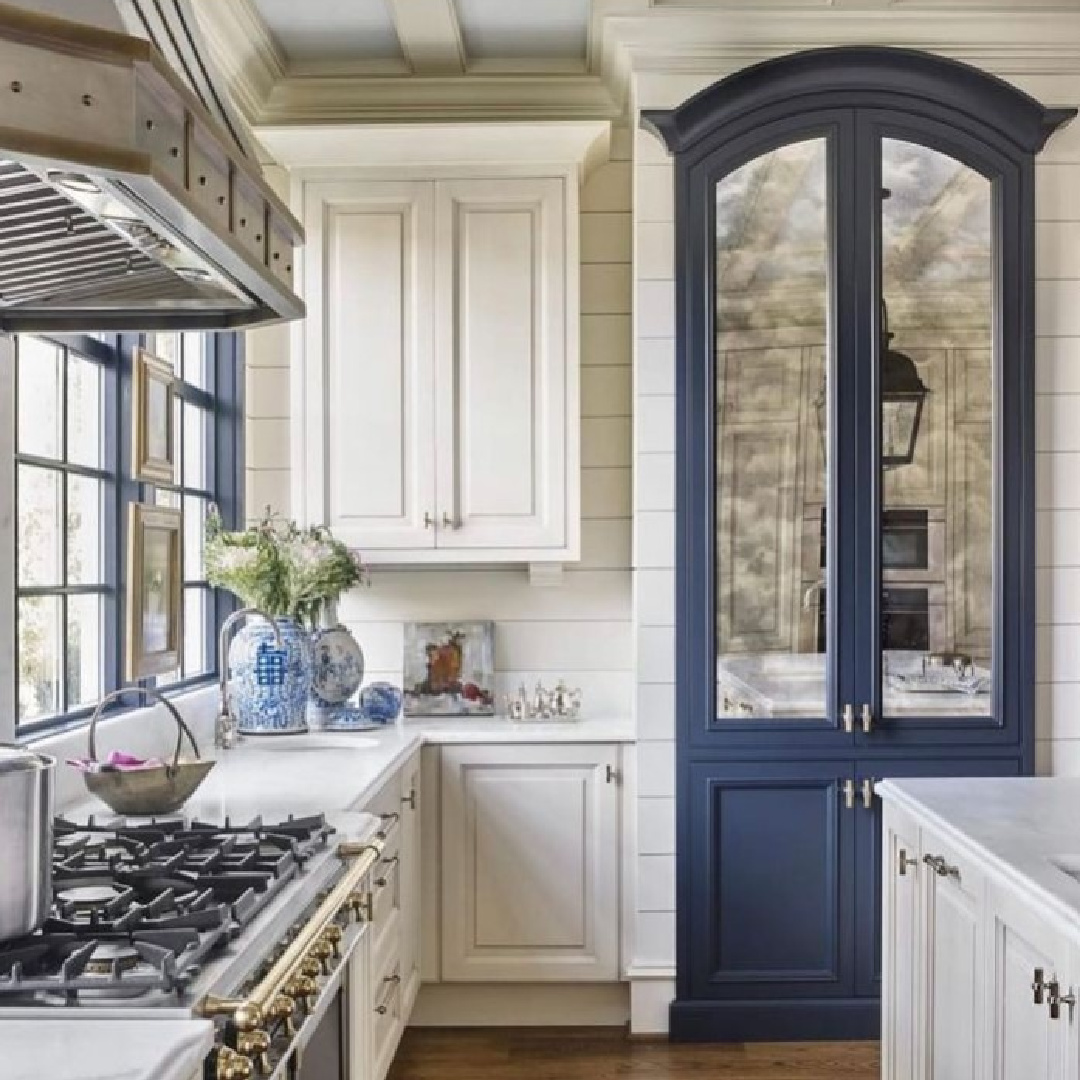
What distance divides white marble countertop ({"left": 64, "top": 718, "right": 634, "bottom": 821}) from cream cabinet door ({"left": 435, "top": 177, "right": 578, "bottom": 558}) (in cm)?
54

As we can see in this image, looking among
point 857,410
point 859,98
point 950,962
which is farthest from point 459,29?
point 950,962

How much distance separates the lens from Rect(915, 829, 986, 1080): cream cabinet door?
6.98 feet

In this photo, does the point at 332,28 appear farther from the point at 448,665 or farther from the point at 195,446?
the point at 448,665

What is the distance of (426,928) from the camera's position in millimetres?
3670

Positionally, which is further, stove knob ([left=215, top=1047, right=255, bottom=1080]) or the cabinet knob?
the cabinet knob

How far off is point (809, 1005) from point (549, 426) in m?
1.78

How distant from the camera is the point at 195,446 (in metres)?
3.97

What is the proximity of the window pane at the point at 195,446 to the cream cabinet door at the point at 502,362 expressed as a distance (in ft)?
2.45

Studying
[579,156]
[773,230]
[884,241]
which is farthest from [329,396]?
[884,241]

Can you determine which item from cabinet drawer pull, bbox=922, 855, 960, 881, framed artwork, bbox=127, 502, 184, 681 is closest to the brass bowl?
framed artwork, bbox=127, 502, 184, 681

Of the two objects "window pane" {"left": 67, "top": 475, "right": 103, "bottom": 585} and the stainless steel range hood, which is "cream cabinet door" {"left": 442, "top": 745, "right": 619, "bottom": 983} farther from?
the stainless steel range hood

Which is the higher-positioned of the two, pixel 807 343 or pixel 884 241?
pixel 884 241

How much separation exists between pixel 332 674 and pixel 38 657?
109 cm

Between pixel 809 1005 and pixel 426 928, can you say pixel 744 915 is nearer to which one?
pixel 809 1005
